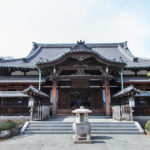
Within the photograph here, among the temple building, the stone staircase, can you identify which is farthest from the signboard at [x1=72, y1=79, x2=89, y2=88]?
the stone staircase

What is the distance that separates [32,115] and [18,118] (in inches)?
93.0

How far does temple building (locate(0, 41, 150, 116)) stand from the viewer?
1327 cm

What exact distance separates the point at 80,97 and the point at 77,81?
2.67 m

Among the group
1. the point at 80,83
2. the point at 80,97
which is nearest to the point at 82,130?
the point at 80,83

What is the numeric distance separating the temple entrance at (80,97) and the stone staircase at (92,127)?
5969mm

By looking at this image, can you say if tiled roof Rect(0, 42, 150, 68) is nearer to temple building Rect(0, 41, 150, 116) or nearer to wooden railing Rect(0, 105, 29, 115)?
temple building Rect(0, 41, 150, 116)

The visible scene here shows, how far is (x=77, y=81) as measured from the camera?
→ 14258 millimetres

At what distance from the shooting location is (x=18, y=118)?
1236 cm

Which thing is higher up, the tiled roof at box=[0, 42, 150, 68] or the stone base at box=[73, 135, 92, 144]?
the tiled roof at box=[0, 42, 150, 68]

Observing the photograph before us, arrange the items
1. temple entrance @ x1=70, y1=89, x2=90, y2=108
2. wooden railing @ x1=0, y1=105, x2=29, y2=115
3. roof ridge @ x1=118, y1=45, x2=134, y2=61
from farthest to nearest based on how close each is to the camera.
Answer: roof ridge @ x1=118, y1=45, x2=134, y2=61, temple entrance @ x1=70, y1=89, x2=90, y2=108, wooden railing @ x1=0, y1=105, x2=29, y2=115

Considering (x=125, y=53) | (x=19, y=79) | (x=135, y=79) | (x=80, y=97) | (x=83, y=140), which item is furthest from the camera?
(x=125, y=53)

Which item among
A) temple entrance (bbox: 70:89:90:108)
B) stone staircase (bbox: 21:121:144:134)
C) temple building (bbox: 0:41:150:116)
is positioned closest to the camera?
stone staircase (bbox: 21:121:144:134)

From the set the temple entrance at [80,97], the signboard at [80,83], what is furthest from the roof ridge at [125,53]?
the signboard at [80,83]

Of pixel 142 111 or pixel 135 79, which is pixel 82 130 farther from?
pixel 135 79
